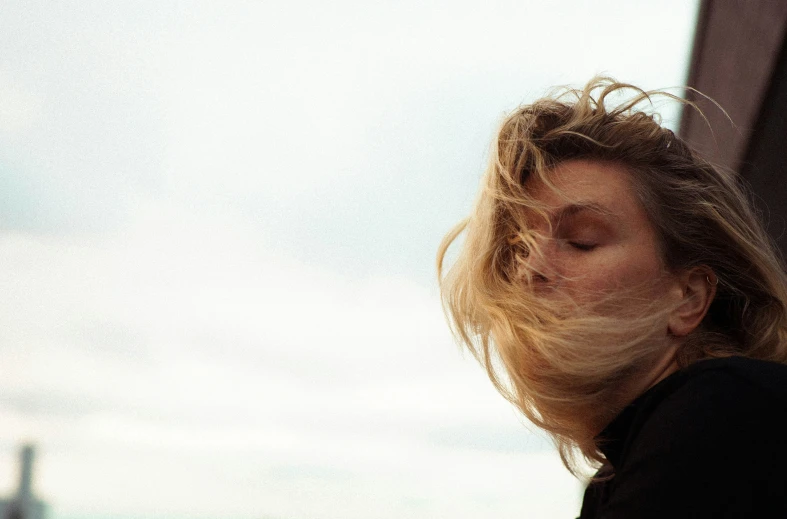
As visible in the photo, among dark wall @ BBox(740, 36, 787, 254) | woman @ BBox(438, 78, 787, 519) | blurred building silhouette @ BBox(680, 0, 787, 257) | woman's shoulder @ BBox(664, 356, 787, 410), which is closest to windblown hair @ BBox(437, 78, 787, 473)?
woman @ BBox(438, 78, 787, 519)

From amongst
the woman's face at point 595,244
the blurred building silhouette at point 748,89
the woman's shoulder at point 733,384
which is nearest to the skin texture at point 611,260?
the woman's face at point 595,244

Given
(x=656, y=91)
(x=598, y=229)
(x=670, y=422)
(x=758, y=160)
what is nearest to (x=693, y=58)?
(x=758, y=160)

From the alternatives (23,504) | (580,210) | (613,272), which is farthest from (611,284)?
(23,504)

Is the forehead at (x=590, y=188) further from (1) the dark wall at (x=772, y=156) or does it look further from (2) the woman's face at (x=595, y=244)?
(1) the dark wall at (x=772, y=156)

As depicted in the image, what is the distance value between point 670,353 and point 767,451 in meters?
0.34

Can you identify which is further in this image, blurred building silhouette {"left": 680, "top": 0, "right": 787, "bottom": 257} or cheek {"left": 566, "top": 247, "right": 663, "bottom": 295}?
blurred building silhouette {"left": 680, "top": 0, "right": 787, "bottom": 257}

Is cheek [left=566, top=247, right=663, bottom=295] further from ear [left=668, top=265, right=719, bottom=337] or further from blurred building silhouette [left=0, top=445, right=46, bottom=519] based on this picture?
blurred building silhouette [left=0, top=445, right=46, bottom=519]

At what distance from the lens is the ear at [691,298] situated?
1256 millimetres

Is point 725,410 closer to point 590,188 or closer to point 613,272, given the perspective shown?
point 613,272

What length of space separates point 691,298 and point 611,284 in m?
0.17

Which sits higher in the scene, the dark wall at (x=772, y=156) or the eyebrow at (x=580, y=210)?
the dark wall at (x=772, y=156)

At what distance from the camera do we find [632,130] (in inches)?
53.9

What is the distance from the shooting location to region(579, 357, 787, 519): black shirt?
0.90 m

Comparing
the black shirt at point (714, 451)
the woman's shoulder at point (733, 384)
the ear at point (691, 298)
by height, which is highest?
the ear at point (691, 298)
